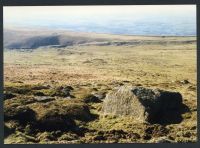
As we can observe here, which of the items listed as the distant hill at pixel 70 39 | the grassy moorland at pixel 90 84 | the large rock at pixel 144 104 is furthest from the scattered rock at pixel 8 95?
the large rock at pixel 144 104

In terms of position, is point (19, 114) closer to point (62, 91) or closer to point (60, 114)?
point (60, 114)

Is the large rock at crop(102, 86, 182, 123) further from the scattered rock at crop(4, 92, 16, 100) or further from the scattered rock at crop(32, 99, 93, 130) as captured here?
the scattered rock at crop(4, 92, 16, 100)

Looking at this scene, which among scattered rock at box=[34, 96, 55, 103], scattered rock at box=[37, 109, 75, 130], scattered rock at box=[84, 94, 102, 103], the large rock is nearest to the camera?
scattered rock at box=[37, 109, 75, 130]

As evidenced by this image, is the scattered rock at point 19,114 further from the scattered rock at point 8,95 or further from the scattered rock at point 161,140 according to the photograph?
the scattered rock at point 161,140

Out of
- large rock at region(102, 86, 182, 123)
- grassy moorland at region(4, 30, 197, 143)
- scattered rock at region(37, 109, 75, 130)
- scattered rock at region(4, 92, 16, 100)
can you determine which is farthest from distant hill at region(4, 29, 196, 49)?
scattered rock at region(37, 109, 75, 130)

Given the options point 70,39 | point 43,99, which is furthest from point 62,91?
point 70,39
